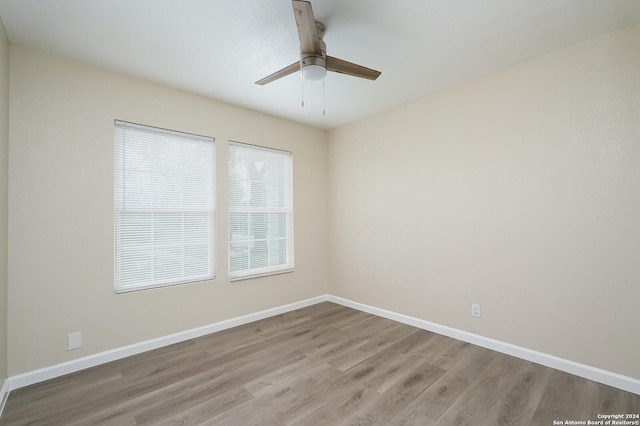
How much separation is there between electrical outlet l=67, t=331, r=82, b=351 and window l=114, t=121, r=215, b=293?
16.9 inches

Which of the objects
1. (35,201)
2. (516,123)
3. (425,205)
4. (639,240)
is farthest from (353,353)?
(35,201)

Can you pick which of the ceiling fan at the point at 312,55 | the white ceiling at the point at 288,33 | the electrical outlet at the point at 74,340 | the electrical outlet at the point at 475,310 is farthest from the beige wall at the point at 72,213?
the electrical outlet at the point at 475,310

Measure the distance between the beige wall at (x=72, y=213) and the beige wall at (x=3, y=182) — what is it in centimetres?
6

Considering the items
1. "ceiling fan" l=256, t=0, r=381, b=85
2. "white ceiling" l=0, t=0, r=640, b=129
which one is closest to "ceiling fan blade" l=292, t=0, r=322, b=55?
"ceiling fan" l=256, t=0, r=381, b=85

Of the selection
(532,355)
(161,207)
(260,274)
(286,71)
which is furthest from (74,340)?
(532,355)

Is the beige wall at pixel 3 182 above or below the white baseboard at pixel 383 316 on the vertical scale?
above

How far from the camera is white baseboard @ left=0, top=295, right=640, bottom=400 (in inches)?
85.7

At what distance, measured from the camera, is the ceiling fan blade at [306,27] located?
1543 millimetres

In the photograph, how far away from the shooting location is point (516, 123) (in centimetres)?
266

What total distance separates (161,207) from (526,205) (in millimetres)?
3474

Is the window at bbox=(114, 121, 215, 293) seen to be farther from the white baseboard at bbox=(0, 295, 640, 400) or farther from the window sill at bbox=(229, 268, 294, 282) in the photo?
the white baseboard at bbox=(0, 295, 640, 400)

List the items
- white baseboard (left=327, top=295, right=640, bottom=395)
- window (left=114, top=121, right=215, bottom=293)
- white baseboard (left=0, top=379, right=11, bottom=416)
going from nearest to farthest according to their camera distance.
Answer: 1. white baseboard (left=0, top=379, right=11, bottom=416)
2. white baseboard (left=327, top=295, right=640, bottom=395)
3. window (left=114, top=121, right=215, bottom=293)

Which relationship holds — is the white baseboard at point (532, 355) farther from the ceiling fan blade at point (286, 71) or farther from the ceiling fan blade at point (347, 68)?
the ceiling fan blade at point (286, 71)

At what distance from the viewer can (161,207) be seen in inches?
118
